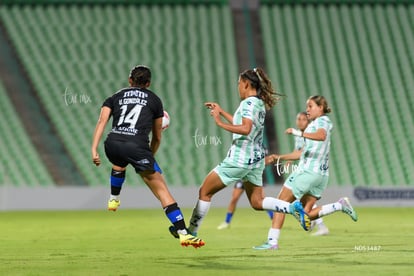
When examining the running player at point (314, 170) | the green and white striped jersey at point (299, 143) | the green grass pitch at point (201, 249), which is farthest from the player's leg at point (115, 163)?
the green and white striped jersey at point (299, 143)

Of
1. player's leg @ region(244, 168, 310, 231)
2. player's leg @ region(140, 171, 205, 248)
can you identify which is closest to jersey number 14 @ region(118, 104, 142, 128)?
player's leg @ region(140, 171, 205, 248)

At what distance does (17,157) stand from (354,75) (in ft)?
34.6

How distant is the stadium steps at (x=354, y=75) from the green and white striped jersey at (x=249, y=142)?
1442 centimetres

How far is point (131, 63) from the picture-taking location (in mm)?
25891

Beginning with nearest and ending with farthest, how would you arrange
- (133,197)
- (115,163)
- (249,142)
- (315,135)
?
Answer: (115,163)
(249,142)
(315,135)
(133,197)

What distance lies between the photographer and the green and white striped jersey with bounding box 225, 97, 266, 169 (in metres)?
9.17

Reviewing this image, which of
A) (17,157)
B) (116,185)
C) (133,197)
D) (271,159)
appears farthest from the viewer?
(17,157)

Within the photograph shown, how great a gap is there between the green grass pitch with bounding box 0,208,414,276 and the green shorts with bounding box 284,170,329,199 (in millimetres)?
655

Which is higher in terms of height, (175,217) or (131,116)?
(131,116)

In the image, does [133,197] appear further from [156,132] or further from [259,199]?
[156,132]

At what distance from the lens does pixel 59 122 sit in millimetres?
24031

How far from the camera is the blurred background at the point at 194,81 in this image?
22688 mm

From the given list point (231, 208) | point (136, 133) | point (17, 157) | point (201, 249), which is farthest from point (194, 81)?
point (136, 133)

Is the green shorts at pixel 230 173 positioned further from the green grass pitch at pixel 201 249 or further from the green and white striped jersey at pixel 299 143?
the green and white striped jersey at pixel 299 143
